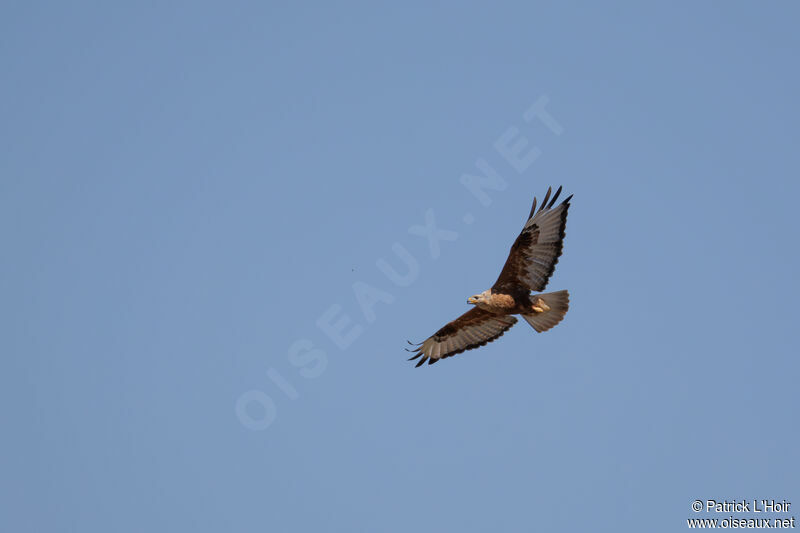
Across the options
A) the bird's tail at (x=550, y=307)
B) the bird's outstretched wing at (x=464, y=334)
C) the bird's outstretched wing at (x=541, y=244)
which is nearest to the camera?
the bird's outstretched wing at (x=541, y=244)

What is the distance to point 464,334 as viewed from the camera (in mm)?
13289

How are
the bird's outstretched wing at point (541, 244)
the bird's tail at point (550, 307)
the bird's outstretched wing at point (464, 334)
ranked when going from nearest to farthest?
the bird's outstretched wing at point (541, 244), the bird's tail at point (550, 307), the bird's outstretched wing at point (464, 334)

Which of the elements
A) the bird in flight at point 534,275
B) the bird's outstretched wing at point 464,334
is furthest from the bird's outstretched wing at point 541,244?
the bird's outstretched wing at point 464,334

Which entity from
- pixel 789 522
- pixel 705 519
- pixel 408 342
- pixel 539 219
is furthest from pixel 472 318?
pixel 789 522

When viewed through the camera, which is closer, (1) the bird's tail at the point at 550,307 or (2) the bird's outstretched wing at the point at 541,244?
(2) the bird's outstretched wing at the point at 541,244

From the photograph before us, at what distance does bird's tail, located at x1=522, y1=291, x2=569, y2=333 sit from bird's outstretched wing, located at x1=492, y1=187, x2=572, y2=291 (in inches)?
9.4

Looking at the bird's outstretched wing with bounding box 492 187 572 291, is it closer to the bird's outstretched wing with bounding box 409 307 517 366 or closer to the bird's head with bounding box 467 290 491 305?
the bird's head with bounding box 467 290 491 305

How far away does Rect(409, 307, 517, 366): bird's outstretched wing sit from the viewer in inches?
512

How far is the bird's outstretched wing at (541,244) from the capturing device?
11.1m

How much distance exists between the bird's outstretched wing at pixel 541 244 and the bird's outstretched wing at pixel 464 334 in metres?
1.70

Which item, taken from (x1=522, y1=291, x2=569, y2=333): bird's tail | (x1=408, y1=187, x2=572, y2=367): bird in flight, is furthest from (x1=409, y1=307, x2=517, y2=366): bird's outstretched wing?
(x1=522, y1=291, x2=569, y2=333): bird's tail

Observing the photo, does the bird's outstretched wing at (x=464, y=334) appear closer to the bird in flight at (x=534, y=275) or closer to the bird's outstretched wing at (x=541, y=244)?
the bird in flight at (x=534, y=275)

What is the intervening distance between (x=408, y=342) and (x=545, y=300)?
304cm

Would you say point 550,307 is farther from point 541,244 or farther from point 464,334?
point 464,334
